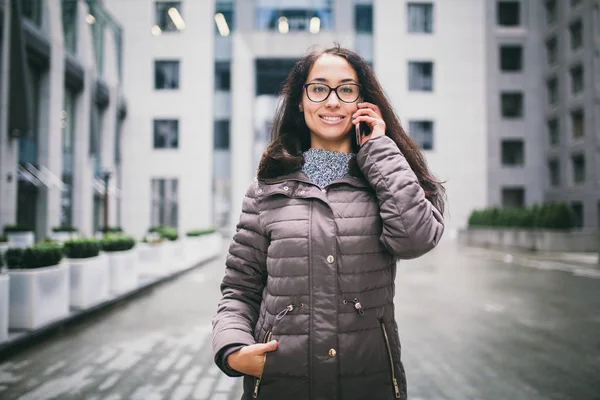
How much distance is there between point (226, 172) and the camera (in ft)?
110

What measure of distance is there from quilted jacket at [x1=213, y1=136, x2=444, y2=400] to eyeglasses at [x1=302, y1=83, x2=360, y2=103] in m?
0.23

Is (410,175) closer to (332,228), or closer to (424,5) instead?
(332,228)

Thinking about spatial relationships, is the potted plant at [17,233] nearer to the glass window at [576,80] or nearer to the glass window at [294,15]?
the glass window at [294,15]

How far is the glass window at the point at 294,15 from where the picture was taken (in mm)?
33688

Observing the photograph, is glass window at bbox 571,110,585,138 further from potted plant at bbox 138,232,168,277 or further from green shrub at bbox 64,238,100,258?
green shrub at bbox 64,238,100,258

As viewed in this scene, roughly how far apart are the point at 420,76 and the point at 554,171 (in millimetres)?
12608

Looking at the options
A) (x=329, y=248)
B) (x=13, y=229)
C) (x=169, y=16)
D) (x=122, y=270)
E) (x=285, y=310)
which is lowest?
(x=122, y=270)

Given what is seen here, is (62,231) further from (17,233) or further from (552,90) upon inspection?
(552,90)

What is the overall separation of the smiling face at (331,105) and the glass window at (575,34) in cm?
3755

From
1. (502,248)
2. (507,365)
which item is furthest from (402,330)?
(502,248)

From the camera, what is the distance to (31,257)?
6.98 metres

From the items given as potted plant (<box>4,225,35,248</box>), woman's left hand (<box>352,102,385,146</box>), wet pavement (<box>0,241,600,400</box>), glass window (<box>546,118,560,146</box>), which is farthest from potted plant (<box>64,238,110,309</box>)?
glass window (<box>546,118,560,146</box>)

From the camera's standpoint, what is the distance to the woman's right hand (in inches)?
70.5

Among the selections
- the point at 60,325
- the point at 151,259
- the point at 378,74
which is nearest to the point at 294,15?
the point at 378,74
